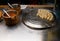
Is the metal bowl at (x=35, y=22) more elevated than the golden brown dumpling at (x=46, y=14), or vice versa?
the golden brown dumpling at (x=46, y=14)

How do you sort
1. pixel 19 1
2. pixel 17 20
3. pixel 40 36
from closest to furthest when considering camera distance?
pixel 40 36 → pixel 17 20 → pixel 19 1

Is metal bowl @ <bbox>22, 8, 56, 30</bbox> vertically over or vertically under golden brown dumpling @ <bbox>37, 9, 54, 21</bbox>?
under

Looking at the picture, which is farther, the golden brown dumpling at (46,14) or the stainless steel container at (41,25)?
the golden brown dumpling at (46,14)

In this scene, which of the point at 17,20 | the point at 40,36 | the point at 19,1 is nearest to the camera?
the point at 40,36

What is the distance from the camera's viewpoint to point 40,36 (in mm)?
882

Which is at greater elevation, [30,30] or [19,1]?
[19,1]

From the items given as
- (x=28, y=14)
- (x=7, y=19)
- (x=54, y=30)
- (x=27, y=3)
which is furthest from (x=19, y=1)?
(x=54, y=30)

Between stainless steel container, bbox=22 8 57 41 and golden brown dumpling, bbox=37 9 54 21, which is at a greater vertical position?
golden brown dumpling, bbox=37 9 54 21

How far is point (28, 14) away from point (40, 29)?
0.21 metres

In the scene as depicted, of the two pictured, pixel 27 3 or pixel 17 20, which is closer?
pixel 17 20

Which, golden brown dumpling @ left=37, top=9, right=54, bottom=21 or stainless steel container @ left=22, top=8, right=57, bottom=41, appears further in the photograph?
golden brown dumpling @ left=37, top=9, right=54, bottom=21

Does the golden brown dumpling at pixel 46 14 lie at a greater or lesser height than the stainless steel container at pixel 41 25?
greater

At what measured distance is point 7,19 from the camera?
3.14 feet

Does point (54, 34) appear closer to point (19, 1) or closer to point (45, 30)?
point (45, 30)
